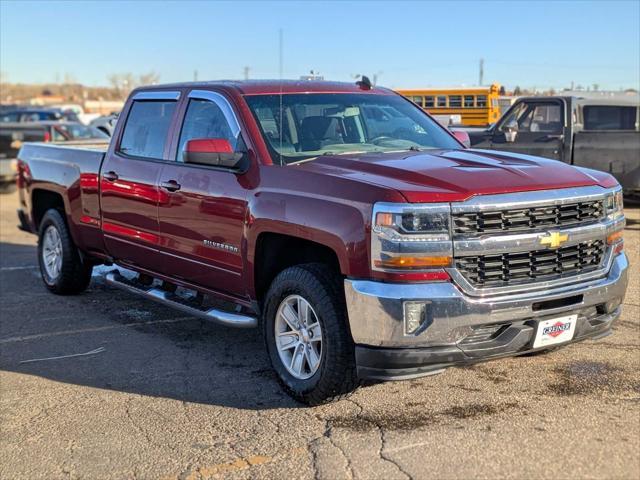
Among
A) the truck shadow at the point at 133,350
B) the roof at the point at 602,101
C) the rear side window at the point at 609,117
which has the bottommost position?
the truck shadow at the point at 133,350

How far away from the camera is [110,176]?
661 centimetres

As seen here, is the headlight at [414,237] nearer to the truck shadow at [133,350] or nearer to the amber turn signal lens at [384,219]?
the amber turn signal lens at [384,219]

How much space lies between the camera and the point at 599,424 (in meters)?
4.20

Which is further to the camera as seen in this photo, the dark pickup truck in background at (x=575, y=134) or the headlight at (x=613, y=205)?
the dark pickup truck in background at (x=575, y=134)

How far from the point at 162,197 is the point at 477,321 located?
9.09ft

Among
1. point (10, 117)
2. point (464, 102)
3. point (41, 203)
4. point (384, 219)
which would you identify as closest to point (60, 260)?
point (41, 203)

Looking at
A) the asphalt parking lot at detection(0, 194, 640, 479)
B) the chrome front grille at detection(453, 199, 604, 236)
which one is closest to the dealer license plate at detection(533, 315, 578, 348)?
the asphalt parking lot at detection(0, 194, 640, 479)

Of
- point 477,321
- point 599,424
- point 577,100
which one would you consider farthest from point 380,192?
point 577,100

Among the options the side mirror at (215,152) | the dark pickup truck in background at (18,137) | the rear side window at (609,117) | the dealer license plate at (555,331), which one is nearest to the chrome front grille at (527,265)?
the dealer license plate at (555,331)

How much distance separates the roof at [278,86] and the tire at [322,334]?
1.53m

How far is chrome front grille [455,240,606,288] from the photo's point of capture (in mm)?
4137

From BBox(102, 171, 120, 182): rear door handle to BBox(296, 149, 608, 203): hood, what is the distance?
2298 mm

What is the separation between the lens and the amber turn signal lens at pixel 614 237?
186 inches

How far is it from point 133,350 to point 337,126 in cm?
233
